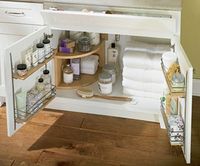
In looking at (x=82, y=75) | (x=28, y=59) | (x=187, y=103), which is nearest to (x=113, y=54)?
(x=82, y=75)

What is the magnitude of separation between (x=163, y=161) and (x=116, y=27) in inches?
33.3

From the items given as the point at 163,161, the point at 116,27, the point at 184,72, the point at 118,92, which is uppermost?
the point at 116,27

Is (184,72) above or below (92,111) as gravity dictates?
above

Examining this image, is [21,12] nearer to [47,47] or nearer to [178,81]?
[47,47]

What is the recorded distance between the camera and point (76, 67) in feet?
10.9

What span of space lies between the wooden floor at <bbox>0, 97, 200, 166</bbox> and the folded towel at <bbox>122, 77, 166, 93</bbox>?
226 mm

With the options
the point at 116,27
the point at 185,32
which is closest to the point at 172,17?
the point at 116,27

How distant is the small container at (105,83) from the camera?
3.11m

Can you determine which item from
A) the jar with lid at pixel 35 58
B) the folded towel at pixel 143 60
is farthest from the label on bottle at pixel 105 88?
the jar with lid at pixel 35 58

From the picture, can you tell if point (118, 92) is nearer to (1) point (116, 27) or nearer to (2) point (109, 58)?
(2) point (109, 58)

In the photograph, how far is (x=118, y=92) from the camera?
10.4 feet

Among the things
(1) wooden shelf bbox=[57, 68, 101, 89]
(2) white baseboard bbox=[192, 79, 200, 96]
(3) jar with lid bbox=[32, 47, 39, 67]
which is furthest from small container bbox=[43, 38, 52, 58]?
(2) white baseboard bbox=[192, 79, 200, 96]

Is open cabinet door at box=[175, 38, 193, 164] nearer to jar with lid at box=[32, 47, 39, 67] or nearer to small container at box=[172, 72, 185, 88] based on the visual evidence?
small container at box=[172, 72, 185, 88]

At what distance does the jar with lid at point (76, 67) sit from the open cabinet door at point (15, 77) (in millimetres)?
546
